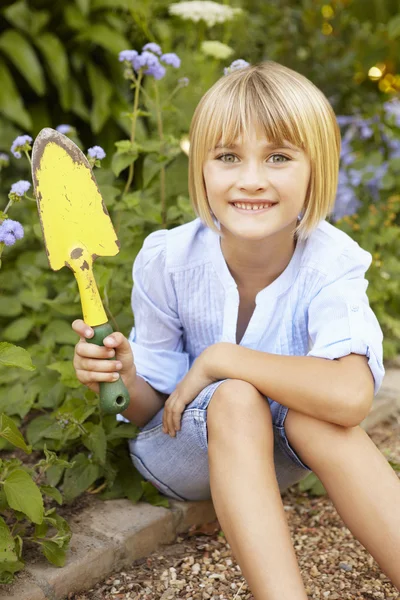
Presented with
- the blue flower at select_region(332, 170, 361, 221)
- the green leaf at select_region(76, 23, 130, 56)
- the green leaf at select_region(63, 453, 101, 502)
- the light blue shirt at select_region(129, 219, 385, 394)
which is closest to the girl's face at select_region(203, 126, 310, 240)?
the light blue shirt at select_region(129, 219, 385, 394)

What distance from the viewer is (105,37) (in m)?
3.09

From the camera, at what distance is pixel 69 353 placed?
1.90 m

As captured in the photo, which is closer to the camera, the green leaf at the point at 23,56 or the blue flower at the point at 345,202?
the blue flower at the point at 345,202

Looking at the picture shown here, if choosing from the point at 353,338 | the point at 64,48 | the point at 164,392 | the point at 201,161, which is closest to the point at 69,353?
the point at 164,392

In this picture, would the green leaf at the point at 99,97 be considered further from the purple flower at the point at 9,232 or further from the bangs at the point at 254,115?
the purple flower at the point at 9,232

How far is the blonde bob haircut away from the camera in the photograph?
1.37m

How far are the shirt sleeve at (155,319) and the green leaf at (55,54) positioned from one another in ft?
5.46

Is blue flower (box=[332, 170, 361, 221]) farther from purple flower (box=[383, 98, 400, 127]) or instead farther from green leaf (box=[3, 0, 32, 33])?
green leaf (box=[3, 0, 32, 33])

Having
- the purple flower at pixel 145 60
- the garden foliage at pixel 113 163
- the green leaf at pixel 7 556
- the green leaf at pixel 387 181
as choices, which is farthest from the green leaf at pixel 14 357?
the green leaf at pixel 387 181

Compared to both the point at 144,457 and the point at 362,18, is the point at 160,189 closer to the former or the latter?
the point at 144,457

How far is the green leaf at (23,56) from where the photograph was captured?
301 centimetres

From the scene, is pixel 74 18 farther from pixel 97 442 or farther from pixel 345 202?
pixel 97 442

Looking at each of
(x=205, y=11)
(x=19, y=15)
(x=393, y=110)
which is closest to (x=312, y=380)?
(x=205, y=11)

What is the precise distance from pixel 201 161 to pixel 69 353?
65 cm
